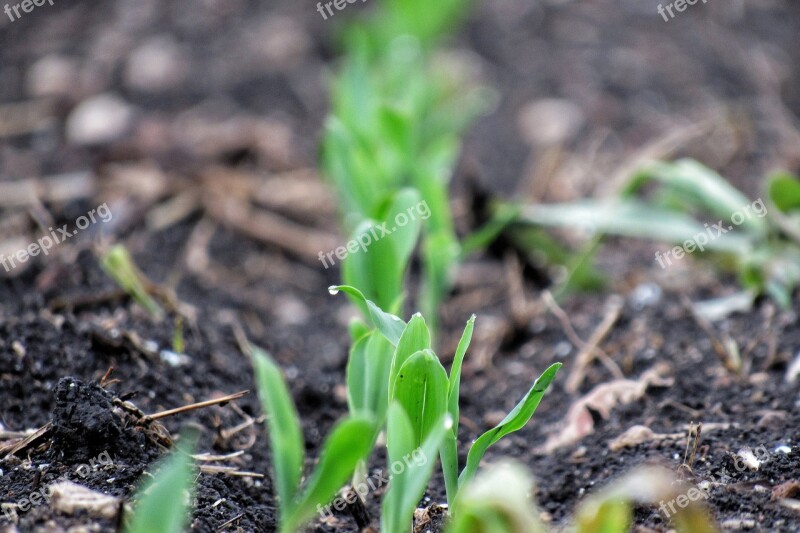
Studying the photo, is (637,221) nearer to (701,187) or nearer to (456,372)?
(701,187)

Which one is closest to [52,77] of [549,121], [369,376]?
[549,121]

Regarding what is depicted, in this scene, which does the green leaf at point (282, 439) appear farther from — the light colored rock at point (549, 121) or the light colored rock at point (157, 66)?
the light colored rock at point (157, 66)

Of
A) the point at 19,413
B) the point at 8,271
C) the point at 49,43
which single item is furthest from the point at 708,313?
the point at 49,43

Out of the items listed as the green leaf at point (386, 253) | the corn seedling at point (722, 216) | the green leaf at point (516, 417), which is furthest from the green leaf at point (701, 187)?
the green leaf at point (516, 417)

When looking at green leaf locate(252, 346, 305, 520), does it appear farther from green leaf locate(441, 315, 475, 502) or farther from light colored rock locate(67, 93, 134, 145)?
light colored rock locate(67, 93, 134, 145)

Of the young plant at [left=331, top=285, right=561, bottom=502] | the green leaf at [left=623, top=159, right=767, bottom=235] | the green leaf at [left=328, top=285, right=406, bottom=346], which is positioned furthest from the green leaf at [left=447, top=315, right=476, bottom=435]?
the green leaf at [left=623, top=159, right=767, bottom=235]

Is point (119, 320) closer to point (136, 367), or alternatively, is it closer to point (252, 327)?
point (136, 367)
